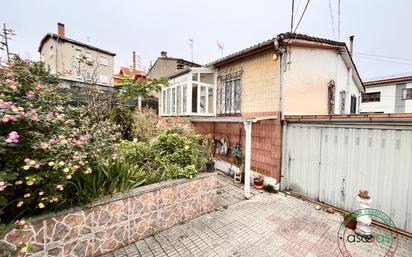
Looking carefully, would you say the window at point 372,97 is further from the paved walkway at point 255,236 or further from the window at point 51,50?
the window at point 51,50

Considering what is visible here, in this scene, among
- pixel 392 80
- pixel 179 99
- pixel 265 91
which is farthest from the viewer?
pixel 392 80

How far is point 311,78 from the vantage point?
324 inches

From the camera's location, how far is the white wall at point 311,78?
7422 millimetres

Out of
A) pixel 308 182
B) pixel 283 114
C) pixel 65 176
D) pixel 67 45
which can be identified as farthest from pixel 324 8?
pixel 67 45

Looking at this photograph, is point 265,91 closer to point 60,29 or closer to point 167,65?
point 167,65

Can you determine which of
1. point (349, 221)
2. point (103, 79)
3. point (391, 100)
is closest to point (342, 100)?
point (349, 221)

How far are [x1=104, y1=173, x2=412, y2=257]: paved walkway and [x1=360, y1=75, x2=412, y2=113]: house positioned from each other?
24.4 meters

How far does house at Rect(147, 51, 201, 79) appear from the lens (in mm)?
15555

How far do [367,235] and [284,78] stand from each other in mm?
5345

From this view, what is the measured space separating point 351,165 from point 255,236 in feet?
12.2

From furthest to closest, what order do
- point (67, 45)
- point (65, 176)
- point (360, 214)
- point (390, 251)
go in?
point (67, 45)
point (360, 214)
point (390, 251)
point (65, 176)

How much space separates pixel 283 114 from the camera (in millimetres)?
7195

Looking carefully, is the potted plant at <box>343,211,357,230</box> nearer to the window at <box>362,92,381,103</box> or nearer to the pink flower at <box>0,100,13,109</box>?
the pink flower at <box>0,100,13,109</box>

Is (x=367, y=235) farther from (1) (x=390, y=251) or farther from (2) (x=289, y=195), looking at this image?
(2) (x=289, y=195)
